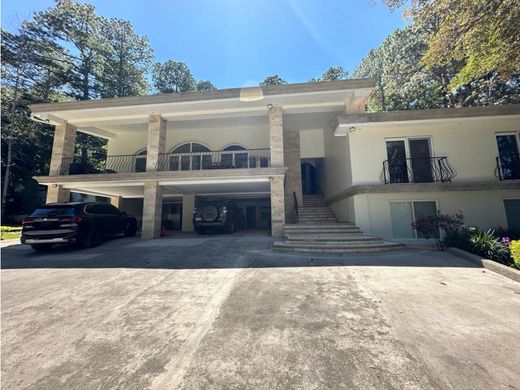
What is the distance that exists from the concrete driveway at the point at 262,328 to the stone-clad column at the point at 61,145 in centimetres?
885

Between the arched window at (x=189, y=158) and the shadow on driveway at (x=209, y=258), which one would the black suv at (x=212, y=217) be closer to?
the shadow on driveway at (x=209, y=258)

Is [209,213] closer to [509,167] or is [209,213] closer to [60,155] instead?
[60,155]

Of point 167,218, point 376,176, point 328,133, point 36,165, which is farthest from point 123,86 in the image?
point 376,176

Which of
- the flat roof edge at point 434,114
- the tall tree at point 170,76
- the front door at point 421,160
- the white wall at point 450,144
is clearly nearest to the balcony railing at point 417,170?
the front door at point 421,160

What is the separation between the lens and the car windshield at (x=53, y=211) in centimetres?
790

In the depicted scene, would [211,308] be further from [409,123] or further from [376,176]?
[409,123]

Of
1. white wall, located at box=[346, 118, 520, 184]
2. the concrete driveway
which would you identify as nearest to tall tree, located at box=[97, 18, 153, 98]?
the concrete driveway

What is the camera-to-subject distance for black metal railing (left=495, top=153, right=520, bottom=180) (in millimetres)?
9922

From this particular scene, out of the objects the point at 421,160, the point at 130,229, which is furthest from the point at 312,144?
the point at 130,229

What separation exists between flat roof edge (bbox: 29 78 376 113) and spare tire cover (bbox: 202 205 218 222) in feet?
18.0

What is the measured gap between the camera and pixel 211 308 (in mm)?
3578

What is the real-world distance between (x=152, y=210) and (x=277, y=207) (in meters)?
6.12

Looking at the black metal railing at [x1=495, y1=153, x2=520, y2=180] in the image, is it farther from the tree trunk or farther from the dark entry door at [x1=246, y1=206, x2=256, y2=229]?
the tree trunk

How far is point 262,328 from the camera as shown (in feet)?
9.78
